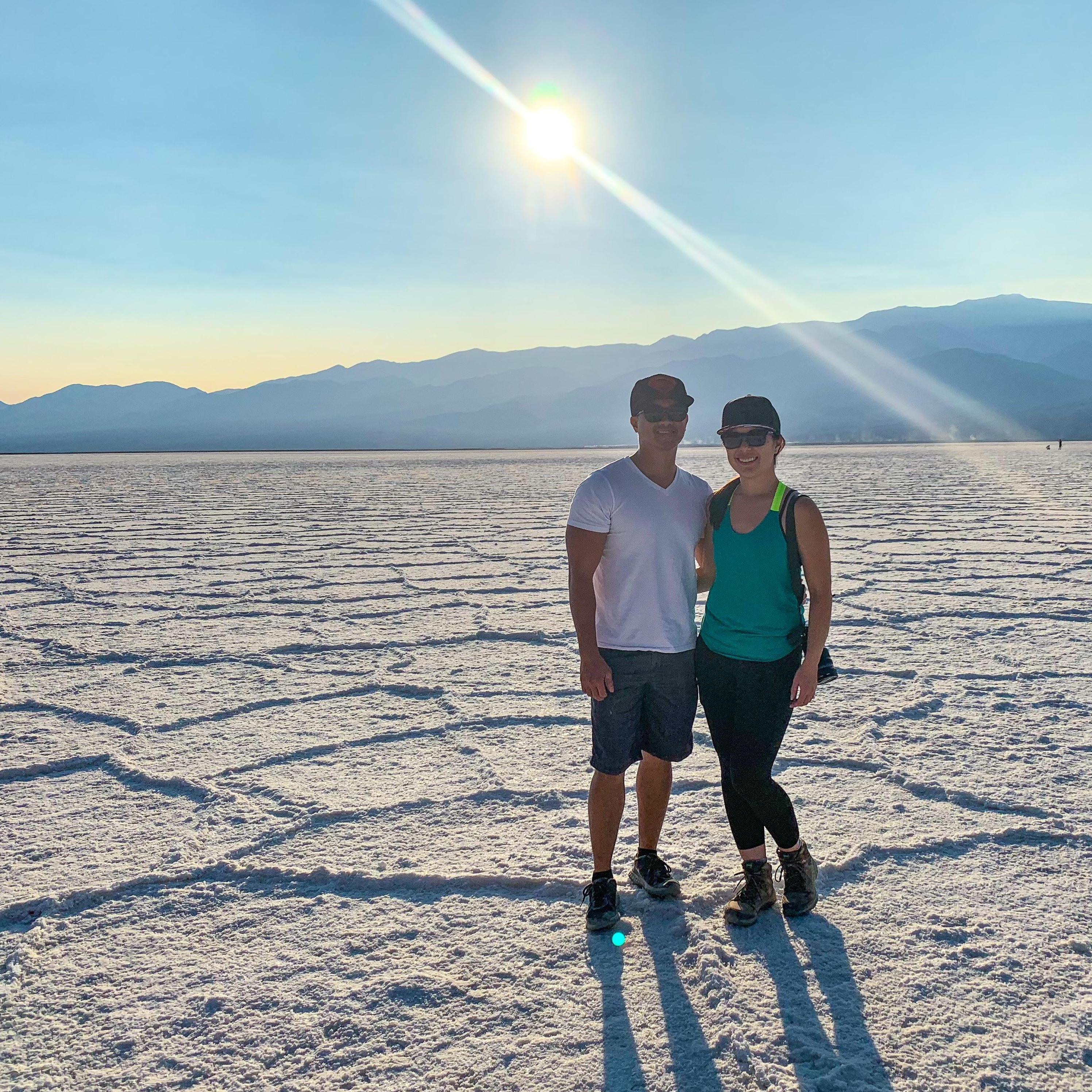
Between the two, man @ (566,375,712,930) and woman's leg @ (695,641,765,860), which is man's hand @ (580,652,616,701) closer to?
man @ (566,375,712,930)

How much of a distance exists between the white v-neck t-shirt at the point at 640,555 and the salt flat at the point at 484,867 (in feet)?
2.09

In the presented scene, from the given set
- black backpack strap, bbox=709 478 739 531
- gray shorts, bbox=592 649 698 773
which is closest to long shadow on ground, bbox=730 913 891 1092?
gray shorts, bbox=592 649 698 773

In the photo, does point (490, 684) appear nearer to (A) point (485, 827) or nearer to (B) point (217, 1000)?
(A) point (485, 827)

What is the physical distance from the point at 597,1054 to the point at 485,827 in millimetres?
872

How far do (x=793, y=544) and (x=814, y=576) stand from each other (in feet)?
0.26

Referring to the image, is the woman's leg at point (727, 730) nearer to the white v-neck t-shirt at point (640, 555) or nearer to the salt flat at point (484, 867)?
the white v-neck t-shirt at point (640, 555)

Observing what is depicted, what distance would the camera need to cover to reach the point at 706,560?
1979 mm

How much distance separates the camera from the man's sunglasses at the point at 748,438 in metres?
1.82

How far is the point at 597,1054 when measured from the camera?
1.49m

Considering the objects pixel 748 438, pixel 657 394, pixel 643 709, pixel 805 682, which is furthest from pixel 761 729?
pixel 657 394

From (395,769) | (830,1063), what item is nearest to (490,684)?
(395,769)

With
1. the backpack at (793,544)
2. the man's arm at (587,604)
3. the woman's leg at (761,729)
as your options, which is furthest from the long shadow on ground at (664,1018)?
the backpack at (793,544)

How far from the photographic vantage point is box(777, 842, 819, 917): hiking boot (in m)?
1.91

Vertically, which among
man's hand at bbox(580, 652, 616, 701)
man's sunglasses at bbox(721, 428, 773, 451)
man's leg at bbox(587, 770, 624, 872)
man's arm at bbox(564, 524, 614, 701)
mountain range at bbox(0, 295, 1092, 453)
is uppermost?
mountain range at bbox(0, 295, 1092, 453)
